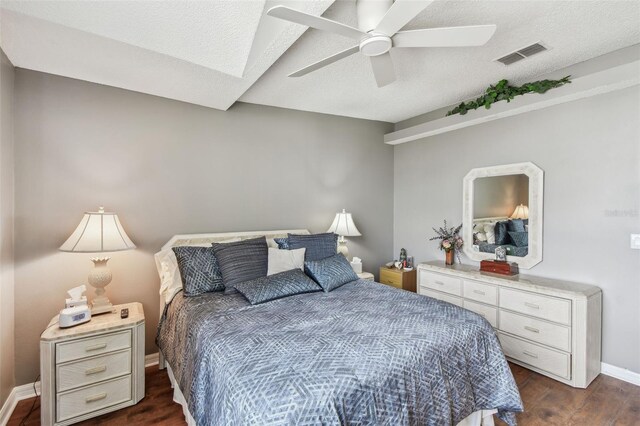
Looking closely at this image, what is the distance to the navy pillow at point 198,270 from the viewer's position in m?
2.36

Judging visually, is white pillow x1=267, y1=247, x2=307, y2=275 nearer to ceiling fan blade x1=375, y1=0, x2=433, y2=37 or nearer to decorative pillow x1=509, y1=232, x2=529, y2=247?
ceiling fan blade x1=375, y1=0, x2=433, y2=37

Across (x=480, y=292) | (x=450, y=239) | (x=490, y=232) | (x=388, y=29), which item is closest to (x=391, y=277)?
(x=450, y=239)

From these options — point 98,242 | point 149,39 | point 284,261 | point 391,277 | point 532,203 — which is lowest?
point 391,277

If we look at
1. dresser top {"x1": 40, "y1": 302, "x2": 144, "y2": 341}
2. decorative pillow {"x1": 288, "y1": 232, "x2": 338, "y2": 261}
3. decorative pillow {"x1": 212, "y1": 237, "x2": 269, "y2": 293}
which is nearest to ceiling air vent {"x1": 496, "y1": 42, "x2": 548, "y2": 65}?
decorative pillow {"x1": 288, "y1": 232, "x2": 338, "y2": 261}

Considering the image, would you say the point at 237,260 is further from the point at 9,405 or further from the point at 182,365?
the point at 9,405

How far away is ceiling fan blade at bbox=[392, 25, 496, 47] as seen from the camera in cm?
163

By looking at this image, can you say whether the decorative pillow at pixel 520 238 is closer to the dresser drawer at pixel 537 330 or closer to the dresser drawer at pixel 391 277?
the dresser drawer at pixel 537 330

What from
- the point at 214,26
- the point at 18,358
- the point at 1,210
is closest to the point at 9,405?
the point at 18,358

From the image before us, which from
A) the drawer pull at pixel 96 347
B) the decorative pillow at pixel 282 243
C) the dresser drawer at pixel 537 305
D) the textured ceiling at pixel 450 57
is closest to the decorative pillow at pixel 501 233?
the dresser drawer at pixel 537 305

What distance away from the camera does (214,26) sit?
193cm

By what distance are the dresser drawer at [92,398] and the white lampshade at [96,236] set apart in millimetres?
931

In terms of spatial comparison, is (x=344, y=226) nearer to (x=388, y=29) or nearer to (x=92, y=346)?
(x=388, y=29)

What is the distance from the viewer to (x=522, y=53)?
246 cm

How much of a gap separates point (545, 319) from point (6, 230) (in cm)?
420
